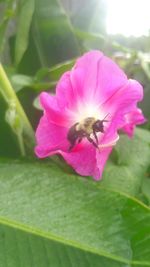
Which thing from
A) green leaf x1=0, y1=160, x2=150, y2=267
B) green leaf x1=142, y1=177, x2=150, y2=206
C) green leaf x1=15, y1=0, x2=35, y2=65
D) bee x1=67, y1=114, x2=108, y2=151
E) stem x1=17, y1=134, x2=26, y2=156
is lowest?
green leaf x1=142, y1=177, x2=150, y2=206

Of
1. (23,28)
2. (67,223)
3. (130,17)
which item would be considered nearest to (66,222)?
(67,223)

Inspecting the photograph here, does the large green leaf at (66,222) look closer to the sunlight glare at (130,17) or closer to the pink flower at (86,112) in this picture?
the pink flower at (86,112)

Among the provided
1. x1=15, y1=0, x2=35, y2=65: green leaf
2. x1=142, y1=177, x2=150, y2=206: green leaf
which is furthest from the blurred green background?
x1=142, y1=177, x2=150, y2=206: green leaf

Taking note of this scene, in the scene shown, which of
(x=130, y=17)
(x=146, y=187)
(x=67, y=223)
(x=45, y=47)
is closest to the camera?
(x=67, y=223)

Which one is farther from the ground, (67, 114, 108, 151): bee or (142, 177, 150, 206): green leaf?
(67, 114, 108, 151): bee

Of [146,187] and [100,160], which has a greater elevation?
[100,160]

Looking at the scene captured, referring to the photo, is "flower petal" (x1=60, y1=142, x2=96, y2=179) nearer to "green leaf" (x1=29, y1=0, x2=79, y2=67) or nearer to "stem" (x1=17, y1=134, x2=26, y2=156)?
"stem" (x1=17, y1=134, x2=26, y2=156)

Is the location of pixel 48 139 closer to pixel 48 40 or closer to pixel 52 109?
pixel 52 109

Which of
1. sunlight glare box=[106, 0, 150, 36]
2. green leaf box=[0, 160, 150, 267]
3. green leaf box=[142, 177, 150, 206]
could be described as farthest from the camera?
sunlight glare box=[106, 0, 150, 36]
